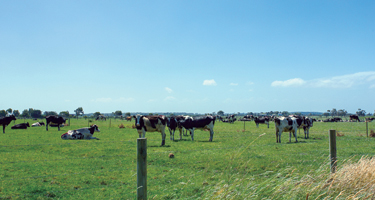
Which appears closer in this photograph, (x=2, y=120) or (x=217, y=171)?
(x=217, y=171)

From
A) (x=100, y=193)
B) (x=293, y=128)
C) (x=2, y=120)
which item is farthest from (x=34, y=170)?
(x=2, y=120)

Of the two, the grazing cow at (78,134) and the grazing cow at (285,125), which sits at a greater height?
the grazing cow at (285,125)

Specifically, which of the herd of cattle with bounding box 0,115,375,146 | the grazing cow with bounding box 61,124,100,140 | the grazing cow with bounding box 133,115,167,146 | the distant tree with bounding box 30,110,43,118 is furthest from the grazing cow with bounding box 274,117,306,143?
the distant tree with bounding box 30,110,43,118

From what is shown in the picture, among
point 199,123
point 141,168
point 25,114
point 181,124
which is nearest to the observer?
point 141,168

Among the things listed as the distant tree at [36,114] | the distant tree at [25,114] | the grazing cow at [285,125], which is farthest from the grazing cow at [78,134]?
the distant tree at [36,114]

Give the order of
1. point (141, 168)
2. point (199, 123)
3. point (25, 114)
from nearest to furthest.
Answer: point (141, 168)
point (199, 123)
point (25, 114)

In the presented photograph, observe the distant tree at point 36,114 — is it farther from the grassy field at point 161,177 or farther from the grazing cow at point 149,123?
the grassy field at point 161,177

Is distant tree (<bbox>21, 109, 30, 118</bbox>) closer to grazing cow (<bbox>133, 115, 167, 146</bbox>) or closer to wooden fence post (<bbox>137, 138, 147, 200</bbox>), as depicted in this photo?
grazing cow (<bbox>133, 115, 167, 146</bbox>)

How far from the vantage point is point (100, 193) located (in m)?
7.78

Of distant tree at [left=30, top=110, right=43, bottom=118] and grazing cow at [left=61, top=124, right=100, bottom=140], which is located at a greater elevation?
distant tree at [left=30, top=110, right=43, bottom=118]

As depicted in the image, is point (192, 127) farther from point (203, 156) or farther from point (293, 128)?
point (203, 156)

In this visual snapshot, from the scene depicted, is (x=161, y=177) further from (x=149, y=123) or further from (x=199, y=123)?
(x=199, y=123)

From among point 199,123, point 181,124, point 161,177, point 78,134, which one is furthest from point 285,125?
point 78,134

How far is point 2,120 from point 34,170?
2610cm
